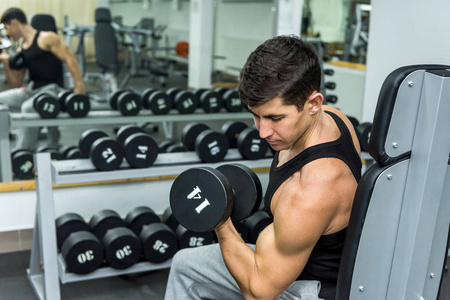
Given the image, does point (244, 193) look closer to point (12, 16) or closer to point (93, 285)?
point (93, 285)

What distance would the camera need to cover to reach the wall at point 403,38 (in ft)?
8.75

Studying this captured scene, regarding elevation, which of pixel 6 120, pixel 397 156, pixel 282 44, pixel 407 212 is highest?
pixel 282 44

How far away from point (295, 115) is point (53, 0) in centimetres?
406

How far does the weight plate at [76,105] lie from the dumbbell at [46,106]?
70 mm

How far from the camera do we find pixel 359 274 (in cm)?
126

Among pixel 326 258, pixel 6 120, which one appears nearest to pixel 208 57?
pixel 6 120

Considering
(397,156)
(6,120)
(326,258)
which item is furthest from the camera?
(6,120)

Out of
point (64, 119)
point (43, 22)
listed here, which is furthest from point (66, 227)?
point (43, 22)

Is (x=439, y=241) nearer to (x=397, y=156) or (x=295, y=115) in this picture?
(x=397, y=156)

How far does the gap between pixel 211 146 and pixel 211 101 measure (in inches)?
46.8

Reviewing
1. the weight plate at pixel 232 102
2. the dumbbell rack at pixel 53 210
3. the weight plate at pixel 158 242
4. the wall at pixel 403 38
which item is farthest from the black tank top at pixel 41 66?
the wall at pixel 403 38

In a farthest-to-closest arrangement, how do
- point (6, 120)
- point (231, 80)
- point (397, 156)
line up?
1. point (231, 80)
2. point (6, 120)
3. point (397, 156)

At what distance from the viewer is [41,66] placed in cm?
402

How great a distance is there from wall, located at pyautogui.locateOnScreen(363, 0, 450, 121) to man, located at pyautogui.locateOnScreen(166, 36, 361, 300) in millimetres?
1471
